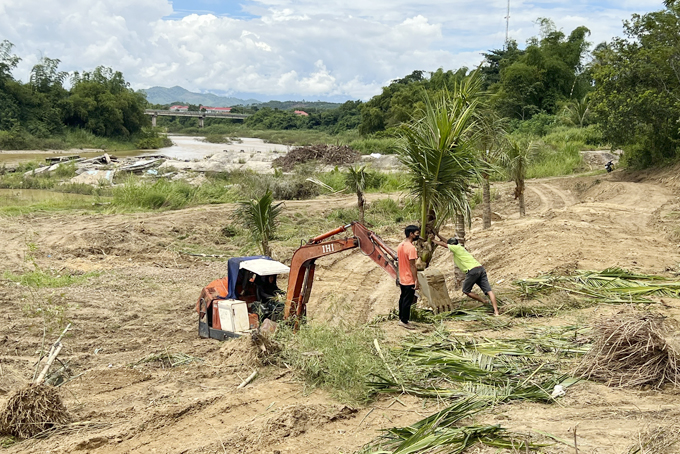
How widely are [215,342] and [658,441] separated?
7.39 m

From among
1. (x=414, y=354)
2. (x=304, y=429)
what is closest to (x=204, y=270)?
(x=414, y=354)

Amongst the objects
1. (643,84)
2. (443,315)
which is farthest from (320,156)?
(443,315)

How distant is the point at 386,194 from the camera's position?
98.5 ft

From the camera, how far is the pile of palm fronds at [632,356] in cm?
664

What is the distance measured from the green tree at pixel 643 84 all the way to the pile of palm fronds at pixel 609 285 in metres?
15.5

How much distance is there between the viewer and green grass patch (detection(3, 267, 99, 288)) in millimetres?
14531

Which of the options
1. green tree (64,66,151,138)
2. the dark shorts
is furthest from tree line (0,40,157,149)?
the dark shorts

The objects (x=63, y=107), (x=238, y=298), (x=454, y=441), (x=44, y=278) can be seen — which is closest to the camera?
(x=454, y=441)

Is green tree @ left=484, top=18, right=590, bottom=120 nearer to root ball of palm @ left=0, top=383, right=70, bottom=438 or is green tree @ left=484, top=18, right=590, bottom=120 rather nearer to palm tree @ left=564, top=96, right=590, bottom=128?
palm tree @ left=564, top=96, right=590, bottom=128

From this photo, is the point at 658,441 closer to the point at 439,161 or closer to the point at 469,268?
the point at 469,268

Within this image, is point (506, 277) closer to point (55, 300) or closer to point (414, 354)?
point (414, 354)

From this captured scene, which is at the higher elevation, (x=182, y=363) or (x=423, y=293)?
(x=423, y=293)

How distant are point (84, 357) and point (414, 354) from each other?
18.0ft

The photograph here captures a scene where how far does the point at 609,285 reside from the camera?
10820 millimetres
